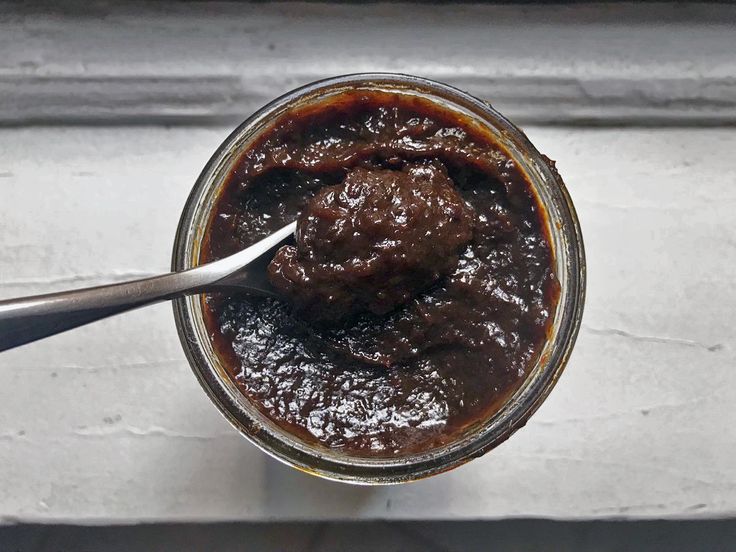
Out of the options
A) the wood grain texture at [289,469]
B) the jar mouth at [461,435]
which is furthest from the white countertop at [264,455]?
the jar mouth at [461,435]

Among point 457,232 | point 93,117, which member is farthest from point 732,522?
point 93,117

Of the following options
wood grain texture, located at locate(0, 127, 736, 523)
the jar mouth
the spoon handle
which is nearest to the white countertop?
wood grain texture, located at locate(0, 127, 736, 523)

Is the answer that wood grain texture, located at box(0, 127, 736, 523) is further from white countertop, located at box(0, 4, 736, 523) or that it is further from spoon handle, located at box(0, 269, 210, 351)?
spoon handle, located at box(0, 269, 210, 351)

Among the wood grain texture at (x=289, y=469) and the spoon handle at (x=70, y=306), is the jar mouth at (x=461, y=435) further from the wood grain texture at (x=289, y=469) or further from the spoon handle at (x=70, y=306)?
the wood grain texture at (x=289, y=469)

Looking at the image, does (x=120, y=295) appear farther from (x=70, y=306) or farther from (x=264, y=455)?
(x=264, y=455)

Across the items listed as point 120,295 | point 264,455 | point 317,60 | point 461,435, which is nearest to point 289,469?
point 264,455

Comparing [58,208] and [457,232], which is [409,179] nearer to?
[457,232]
